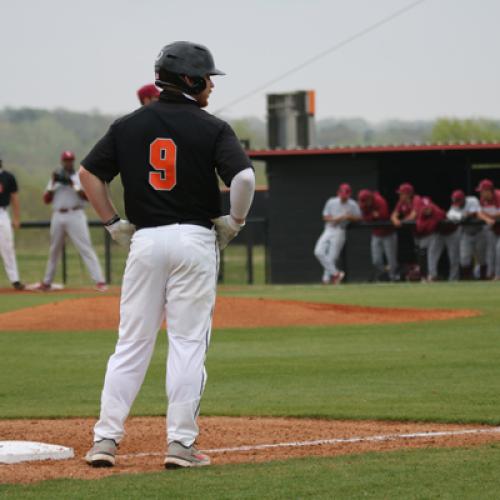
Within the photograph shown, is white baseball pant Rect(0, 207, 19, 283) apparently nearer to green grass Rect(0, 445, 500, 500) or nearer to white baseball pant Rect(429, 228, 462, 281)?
white baseball pant Rect(429, 228, 462, 281)

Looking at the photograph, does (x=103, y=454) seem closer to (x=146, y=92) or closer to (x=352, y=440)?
(x=352, y=440)

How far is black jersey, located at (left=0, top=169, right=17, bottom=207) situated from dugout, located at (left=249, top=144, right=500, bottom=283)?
1025 centimetres

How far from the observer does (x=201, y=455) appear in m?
6.18

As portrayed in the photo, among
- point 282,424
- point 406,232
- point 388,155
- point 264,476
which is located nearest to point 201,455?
point 264,476

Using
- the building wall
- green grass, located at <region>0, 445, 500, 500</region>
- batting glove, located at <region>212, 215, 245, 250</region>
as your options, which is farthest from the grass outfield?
the building wall

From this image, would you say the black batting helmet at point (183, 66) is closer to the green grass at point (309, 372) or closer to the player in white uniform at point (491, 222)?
the green grass at point (309, 372)

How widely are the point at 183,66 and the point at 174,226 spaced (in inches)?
29.7

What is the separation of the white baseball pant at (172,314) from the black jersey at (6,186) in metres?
14.0

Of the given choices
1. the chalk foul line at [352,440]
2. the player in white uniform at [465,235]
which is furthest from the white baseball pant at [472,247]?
the chalk foul line at [352,440]

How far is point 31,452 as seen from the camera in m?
6.43

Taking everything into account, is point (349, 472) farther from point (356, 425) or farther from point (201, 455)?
point (356, 425)

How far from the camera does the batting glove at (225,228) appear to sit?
630 cm

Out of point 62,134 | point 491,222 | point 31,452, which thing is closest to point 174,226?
point 31,452

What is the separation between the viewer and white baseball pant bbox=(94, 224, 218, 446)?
6133mm
